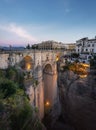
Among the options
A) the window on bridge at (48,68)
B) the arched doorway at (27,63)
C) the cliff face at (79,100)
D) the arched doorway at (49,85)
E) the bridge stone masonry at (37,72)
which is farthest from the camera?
the window on bridge at (48,68)

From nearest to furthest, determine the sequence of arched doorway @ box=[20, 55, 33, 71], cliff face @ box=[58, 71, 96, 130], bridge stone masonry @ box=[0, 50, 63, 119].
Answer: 1. bridge stone masonry @ box=[0, 50, 63, 119]
2. arched doorway @ box=[20, 55, 33, 71]
3. cliff face @ box=[58, 71, 96, 130]

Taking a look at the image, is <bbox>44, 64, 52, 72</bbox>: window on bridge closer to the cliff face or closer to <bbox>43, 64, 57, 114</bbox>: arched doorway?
<bbox>43, 64, 57, 114</bbox>: arched doorway

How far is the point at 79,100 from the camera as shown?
23.0 metres

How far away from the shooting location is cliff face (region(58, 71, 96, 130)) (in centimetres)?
2147

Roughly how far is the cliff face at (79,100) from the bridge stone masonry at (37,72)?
7.40 feet

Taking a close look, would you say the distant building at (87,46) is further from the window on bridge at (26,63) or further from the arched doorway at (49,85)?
the window on bridge at (26,63)

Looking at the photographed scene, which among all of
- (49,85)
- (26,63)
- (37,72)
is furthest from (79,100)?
(26,63)

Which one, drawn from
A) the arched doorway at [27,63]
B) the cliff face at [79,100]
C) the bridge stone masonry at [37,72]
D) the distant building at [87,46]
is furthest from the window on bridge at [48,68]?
the distant building at [87,46]

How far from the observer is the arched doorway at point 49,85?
25.2m

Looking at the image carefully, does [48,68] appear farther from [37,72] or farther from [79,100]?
[79,100]

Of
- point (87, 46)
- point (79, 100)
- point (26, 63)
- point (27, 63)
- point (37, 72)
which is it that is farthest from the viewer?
point (87, 46)

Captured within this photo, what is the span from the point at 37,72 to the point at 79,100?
9.31 metres

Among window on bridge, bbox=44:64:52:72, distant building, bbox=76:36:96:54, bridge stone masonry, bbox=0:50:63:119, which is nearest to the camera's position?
bridge stone masonry, bbox=0:50:63:119

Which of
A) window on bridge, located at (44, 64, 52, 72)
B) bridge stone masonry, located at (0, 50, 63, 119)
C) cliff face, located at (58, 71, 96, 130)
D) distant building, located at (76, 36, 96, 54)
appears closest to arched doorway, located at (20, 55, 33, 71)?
bridge stone masonry, located at (0, 50, 63, 119)
